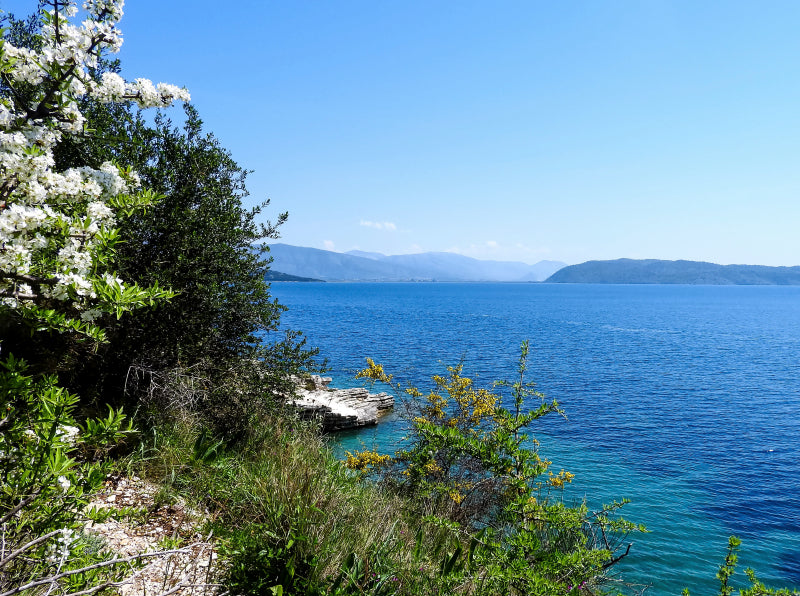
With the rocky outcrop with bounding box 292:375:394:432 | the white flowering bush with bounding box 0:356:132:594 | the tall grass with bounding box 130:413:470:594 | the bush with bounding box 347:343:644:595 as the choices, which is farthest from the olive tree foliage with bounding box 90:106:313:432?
the rocky outcrop with bounding box 292:375:394:432

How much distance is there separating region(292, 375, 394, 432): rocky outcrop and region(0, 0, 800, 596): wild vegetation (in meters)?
11.0

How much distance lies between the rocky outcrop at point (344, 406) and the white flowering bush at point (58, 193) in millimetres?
17710

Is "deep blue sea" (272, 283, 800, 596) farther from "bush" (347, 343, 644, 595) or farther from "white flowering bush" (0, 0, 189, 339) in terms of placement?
"white flowering bush" (0, 0, 189, 339)

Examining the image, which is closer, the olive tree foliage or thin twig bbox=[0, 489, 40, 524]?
thin twig bbox=[0, 489, 40, 524]

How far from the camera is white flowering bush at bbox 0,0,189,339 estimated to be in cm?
346

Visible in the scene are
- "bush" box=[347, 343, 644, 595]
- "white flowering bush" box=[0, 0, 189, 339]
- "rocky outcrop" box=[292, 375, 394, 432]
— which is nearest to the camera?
"white flowering bush" box=[0, 0, 189, 339]

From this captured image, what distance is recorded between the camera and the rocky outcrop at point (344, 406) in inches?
887

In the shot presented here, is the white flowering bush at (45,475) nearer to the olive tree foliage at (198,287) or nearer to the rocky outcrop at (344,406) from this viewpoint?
the olive tree foliage at (198,287)

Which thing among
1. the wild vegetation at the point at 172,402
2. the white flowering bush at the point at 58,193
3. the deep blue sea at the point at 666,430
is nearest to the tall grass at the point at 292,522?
the wild vegetation at the point at 172,402

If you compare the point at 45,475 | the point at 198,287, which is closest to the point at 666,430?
the point at 198,287

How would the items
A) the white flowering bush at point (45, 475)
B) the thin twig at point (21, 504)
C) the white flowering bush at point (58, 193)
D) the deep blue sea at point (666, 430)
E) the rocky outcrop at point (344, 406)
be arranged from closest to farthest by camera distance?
the thin twig at point (21, 504), the white flowering bush at point (45, 475), the white flowering bush at point (58, 193), the deep blue sea at point (666, 430), the rocky outcrop at point (344, 406)

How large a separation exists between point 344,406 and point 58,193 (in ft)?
69.7

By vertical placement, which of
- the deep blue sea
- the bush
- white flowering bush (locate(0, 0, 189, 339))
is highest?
white flowering bush (locate(0, 0, 189, 339))

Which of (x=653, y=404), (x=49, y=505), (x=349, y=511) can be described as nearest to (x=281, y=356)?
(x=349, y=511)
